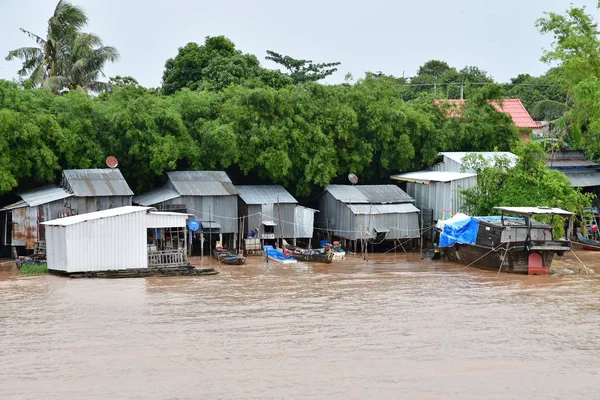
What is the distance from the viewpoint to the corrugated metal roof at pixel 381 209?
28.0 meters

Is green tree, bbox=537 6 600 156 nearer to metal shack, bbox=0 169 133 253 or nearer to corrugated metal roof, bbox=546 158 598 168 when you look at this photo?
corrugated metal roof, bbox=546 158 598 168

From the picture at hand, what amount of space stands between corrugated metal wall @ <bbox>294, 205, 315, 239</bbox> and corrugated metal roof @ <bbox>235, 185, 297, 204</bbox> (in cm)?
48

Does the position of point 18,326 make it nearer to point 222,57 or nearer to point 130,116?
point 130,116

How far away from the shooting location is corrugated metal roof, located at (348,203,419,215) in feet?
92.0

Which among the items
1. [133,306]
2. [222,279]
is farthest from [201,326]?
[222,279]

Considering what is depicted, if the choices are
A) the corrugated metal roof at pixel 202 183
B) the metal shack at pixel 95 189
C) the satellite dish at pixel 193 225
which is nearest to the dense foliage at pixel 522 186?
the corrugated metal roof at pixel 202 183

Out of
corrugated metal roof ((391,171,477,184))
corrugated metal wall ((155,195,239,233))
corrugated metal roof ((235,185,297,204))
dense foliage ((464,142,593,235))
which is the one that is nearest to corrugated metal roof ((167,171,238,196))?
corrugated metal wall ((155,195,239,233))

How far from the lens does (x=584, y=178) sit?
Result: 3186cm

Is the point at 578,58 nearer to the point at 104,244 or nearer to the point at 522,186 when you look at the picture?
the point at 522,186

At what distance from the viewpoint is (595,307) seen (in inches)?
729

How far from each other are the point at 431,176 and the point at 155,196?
30.7ft

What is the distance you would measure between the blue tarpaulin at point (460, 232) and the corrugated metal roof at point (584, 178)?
7196 millimetres

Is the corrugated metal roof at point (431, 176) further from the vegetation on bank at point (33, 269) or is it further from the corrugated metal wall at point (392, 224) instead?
the vegetation on bank at point (33, 269)

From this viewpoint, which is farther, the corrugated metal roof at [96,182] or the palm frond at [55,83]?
the palm frond at [55,83]
